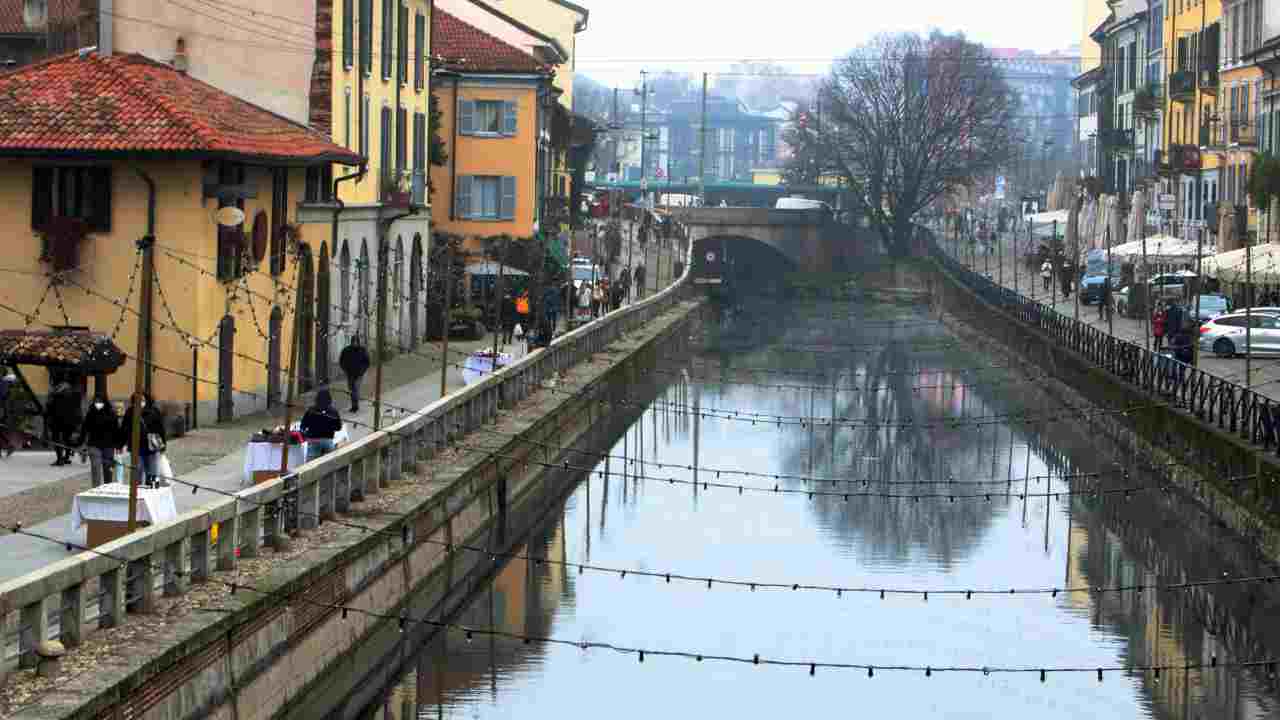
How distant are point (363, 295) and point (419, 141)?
351 inches

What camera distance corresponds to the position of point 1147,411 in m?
46.4

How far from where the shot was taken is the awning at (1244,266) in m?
57.0

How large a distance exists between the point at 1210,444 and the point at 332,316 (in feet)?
64.8

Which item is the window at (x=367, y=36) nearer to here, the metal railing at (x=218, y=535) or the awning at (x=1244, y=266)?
the metal railing at (x=218, y=535)

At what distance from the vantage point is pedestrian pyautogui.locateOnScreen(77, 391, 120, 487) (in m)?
29.1

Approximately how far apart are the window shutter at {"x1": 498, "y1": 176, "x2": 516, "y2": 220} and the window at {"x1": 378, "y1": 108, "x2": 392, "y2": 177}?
15.6m

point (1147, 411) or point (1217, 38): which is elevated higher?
point (1217, 38)

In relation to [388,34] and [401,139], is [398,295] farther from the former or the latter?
[388,34]

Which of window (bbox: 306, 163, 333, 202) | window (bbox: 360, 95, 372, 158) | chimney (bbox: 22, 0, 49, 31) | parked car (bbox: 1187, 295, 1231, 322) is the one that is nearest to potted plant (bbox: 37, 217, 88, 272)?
window (bbox: 306, 163, 333, 202)

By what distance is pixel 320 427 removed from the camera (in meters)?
32.3

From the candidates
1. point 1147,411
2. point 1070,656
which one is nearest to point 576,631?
point 1070,656

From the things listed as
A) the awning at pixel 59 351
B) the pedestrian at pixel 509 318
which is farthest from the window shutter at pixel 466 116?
the awning at pixel 59 351

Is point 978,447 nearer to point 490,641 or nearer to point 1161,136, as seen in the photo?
point 490,641

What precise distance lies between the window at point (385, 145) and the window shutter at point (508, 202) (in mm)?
15569
